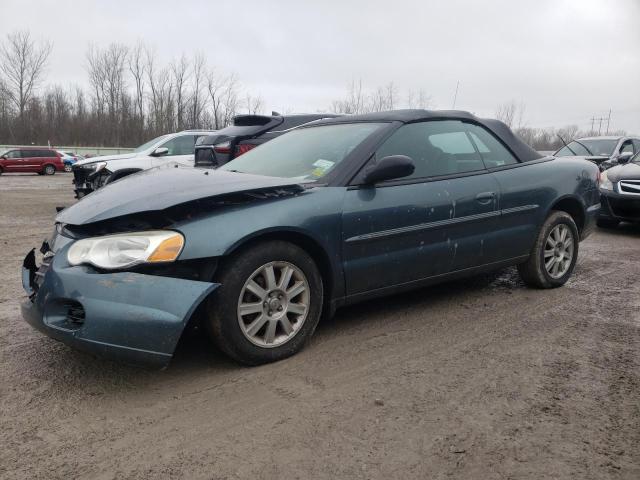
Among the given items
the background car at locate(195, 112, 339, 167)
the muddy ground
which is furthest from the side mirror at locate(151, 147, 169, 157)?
the muddy ground

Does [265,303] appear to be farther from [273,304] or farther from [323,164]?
[323,164]

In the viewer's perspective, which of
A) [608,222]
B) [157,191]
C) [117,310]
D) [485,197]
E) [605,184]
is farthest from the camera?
[608,222]

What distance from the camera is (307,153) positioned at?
12.5ft

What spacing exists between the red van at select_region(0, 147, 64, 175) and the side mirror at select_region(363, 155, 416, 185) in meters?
32.7

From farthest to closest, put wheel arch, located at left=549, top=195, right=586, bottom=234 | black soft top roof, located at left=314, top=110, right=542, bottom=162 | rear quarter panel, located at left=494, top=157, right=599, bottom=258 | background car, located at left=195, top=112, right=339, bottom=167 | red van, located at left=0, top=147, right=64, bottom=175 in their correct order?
red van, located at left=0, top=147, right=64, bottom=175 < background car, located at left=195, top=112, right=339, bottom=167 < wheel arch, located at left=549, top=195, right=586, bottom=234 < rear quarter panel, located at left=494, top=157, right=599, bottom=258 < black soft top roof, located at left=314, top=110, right=542, bottom=162

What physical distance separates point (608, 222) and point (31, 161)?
31548 millimetres

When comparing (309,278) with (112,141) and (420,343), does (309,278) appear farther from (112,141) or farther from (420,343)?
(112,141)

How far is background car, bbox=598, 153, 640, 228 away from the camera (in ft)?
24.7

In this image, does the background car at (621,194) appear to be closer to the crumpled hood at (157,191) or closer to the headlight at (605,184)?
the headlight at (605,184)

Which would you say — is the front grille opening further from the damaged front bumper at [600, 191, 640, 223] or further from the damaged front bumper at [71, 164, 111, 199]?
the damaged front bumper at [600, 191, 640, 223]

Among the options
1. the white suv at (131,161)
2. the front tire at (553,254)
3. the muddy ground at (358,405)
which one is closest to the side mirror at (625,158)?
the front tire at (553,254)

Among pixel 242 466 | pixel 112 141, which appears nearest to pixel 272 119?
pixel 242 466

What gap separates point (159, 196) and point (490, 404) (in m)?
2.04

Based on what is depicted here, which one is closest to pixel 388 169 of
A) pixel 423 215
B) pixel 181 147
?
pixel 423 215
